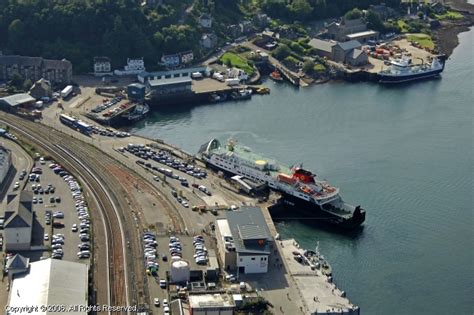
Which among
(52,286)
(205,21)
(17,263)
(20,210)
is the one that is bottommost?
(205,21)

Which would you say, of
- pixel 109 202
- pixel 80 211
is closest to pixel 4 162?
pixel 80 211

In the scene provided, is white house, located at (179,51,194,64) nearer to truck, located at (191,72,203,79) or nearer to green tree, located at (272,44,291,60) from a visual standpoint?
truck, located at (191,72,203,79)

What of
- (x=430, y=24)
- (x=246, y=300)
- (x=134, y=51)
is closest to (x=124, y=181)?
(x=246, y=300)

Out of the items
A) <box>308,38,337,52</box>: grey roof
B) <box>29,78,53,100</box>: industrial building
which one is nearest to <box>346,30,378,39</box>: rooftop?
<box>308,38,337,52</box>: grey roof

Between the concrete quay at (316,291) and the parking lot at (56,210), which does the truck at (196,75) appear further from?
the concrete quay at (316,291)

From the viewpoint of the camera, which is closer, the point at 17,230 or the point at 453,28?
the point at 17,230

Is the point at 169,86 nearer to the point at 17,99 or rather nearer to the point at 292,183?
the point at 17,99

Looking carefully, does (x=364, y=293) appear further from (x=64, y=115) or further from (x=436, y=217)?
(x=64, y=115)
